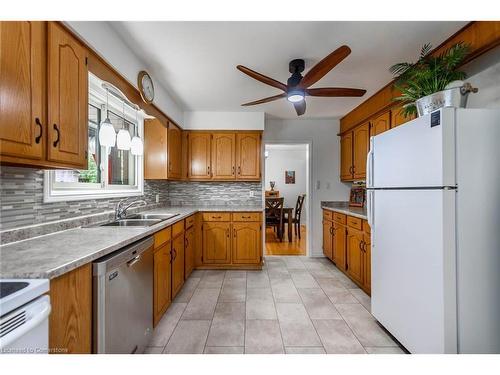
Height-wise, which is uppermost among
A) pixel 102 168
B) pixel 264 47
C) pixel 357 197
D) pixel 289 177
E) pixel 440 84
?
pixel 264 47

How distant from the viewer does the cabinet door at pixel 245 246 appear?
11.0 ft

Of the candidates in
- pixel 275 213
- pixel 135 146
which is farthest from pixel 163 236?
pixel 275 213

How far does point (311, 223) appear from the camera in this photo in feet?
13.4

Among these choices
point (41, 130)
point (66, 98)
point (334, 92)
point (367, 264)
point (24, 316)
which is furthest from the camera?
point (367, 264)

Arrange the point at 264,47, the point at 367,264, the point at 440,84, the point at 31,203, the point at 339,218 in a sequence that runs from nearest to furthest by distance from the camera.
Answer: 1. the point at 31,203
2. the point at 440,84
3. the point at 264,47
4. the point at 367,264
5. the point at 339,218

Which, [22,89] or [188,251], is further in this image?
[188,251]

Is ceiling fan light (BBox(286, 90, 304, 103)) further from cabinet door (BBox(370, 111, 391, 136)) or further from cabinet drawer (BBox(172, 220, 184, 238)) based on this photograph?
cabinet drawer (BBox(172, 220, 184, 238))

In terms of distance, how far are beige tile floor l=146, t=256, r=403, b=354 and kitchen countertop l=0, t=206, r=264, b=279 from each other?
2.93 ft

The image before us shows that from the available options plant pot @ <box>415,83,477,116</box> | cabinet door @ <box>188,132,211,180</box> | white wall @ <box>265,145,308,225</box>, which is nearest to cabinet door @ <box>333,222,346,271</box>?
plant pot @ <box>415,83,477,116</box>

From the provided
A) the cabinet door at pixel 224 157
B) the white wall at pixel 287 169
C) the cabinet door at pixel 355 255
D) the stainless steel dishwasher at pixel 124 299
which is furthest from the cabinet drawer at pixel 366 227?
the white wall at pixel 287 169

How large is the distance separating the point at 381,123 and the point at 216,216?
95.9 inches

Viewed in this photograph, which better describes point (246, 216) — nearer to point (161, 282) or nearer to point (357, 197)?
point (161, 282)

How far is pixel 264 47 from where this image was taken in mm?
1980

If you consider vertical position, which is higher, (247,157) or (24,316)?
(247,157)
